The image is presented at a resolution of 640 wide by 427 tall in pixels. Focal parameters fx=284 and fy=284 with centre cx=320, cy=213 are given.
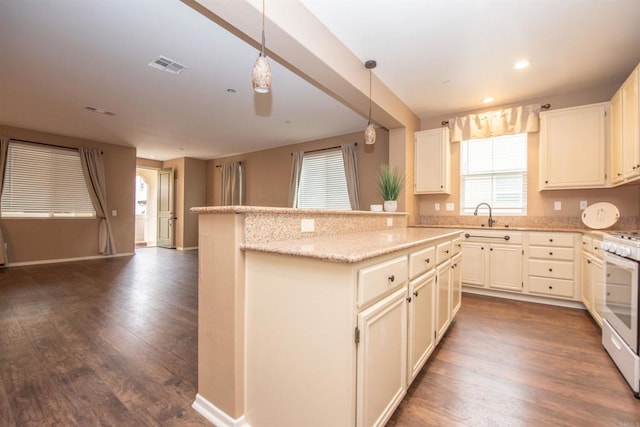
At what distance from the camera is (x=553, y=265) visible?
130 inches

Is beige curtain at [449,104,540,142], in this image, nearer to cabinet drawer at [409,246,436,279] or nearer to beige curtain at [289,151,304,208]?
cabinet drawer at [409,246,436,279]

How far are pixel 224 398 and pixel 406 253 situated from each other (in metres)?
1.22

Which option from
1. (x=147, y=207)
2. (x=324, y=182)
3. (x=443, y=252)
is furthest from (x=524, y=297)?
(x=147, y=207)

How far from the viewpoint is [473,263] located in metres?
3.77

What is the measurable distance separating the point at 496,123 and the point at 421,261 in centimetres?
329

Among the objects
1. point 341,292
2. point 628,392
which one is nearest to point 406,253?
point 341,292

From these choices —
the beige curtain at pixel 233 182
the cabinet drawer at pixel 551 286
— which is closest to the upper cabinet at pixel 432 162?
the cabinet drawer at pixel 551 286

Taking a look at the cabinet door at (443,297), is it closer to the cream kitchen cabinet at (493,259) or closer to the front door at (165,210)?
the cream kitchen cabinet at (493,259)

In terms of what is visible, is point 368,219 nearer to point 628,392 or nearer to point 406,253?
point 406,253

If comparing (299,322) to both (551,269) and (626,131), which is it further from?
(626,131)

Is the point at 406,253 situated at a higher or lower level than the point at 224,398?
higher

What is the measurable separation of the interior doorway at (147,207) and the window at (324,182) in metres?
5.58

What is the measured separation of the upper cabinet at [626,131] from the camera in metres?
2.52

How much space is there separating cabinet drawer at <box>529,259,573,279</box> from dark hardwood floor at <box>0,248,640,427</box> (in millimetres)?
386
